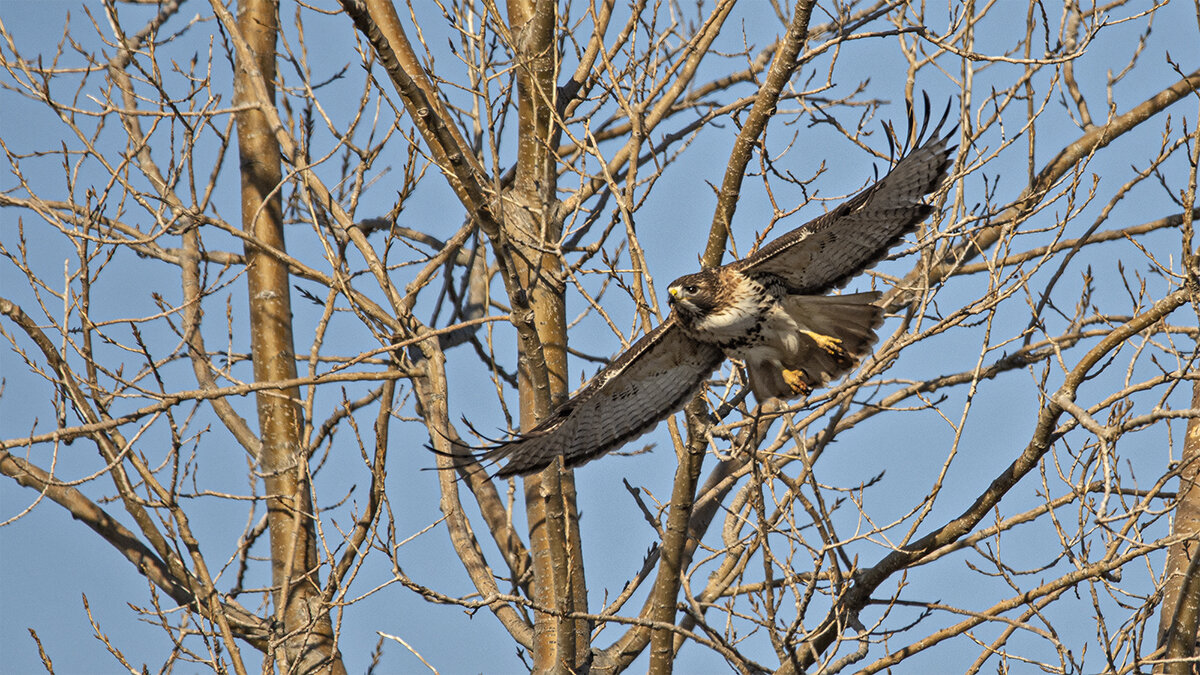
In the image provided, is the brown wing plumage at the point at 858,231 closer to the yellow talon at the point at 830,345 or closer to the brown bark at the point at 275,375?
the yellow talon at the point at 830,345

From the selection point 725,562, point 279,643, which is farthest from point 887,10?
point 279,643

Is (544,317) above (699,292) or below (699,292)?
above

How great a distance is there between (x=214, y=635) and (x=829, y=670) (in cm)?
284

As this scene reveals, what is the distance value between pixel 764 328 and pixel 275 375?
3200 millimetres

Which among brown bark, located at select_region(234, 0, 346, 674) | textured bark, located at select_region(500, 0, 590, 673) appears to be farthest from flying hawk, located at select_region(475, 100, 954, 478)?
brown bark, located at select_region(234, 0, 346, 674)

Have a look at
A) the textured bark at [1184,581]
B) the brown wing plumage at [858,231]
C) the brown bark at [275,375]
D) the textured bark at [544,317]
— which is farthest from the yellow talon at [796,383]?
the brown bark at [275,375]

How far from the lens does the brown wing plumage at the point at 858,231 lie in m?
5.44

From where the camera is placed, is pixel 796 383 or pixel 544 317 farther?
pixel 544 317

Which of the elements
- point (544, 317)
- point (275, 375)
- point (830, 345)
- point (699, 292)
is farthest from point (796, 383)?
point (275, 375)

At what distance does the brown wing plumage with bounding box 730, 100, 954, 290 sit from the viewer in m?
5.44

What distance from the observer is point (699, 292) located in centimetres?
581

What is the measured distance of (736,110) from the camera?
6637mm

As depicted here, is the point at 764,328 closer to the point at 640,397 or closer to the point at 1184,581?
the point at 640,397

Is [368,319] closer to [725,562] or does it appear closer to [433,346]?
[433,346]
